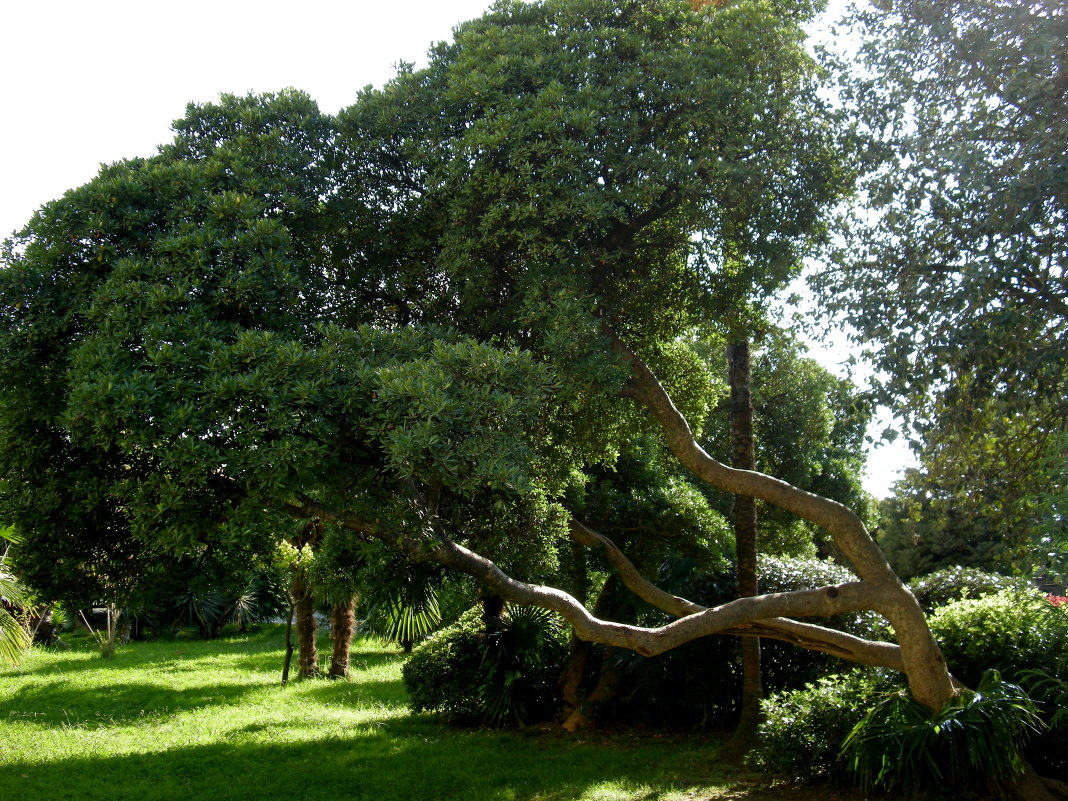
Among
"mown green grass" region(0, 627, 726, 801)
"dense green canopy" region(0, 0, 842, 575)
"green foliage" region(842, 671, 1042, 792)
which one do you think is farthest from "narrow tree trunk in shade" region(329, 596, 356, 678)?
"green foliage" region(842, 671, 1042, 792)

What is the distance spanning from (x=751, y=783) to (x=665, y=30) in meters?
7.47

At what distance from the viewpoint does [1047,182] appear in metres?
6.50

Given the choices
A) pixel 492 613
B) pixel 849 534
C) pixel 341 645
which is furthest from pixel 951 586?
pixel 341 645

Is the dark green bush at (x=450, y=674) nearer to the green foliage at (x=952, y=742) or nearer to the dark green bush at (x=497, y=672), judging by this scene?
the dark green bush at (x=497, y=672)

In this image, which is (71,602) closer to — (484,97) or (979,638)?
(484,97)

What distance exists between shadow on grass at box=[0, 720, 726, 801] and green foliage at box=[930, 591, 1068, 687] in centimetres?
295

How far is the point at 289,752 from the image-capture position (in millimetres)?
10336

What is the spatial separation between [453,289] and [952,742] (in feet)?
19.2

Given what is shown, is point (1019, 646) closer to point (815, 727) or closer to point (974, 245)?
point (815, 727)

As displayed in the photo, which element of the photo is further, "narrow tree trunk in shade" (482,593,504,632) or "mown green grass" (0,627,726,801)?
"narrow tree trunk in shade" (482,593,504,632)

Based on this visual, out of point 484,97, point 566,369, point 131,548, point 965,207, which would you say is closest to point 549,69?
point 484,97

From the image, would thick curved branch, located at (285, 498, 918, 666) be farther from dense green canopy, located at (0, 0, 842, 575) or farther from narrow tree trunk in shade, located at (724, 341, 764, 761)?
narrow tree trunk in shade, located at (724, 341, 764, 761)

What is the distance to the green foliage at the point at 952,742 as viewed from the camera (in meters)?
6.91

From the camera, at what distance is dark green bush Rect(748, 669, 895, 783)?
8.03 meters
